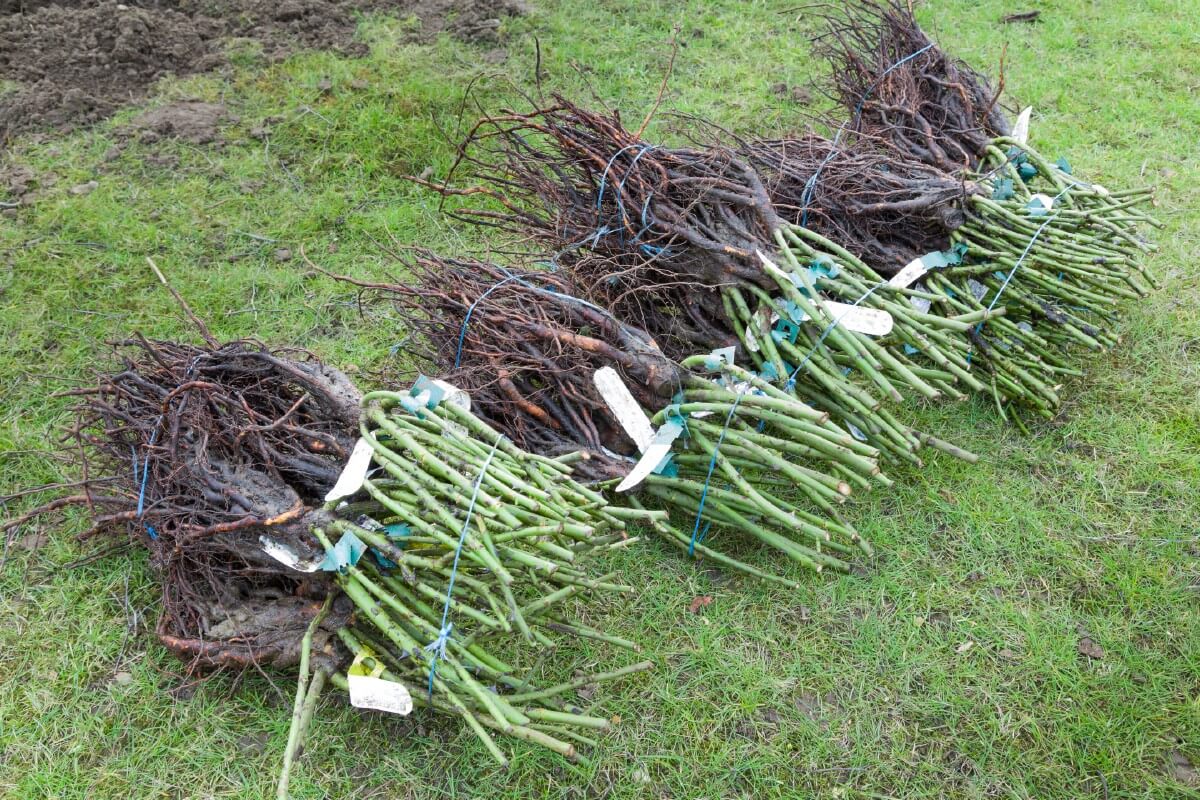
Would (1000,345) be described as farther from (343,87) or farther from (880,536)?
(343,87)

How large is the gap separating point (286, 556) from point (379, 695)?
38 centimetres

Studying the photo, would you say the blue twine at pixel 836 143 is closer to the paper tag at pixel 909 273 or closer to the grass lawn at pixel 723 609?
the paper tag at pixel 909 273

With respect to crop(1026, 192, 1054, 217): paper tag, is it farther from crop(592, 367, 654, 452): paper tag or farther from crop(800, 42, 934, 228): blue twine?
crop(592, 367, 654, 452): paper tag

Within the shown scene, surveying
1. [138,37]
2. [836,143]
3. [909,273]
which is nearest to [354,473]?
[909,273]

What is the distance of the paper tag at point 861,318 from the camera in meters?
2.40

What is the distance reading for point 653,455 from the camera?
2246 mm

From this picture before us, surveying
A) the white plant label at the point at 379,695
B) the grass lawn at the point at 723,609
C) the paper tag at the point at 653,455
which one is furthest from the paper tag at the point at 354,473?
the paper tag at the point at 653,455

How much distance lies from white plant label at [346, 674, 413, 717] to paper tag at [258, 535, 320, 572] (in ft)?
0.85

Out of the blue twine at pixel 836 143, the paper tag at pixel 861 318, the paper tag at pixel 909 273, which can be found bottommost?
the paper tag at pixel 909 273

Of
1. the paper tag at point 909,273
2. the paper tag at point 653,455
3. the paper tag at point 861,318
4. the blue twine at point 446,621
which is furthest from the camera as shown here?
the paper tag at point 909,273

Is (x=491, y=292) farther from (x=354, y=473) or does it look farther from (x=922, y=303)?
(x=922, y=303)

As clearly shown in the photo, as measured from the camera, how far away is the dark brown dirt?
4.24 metres

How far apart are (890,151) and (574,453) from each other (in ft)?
6.01

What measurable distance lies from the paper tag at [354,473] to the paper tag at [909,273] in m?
1.72
